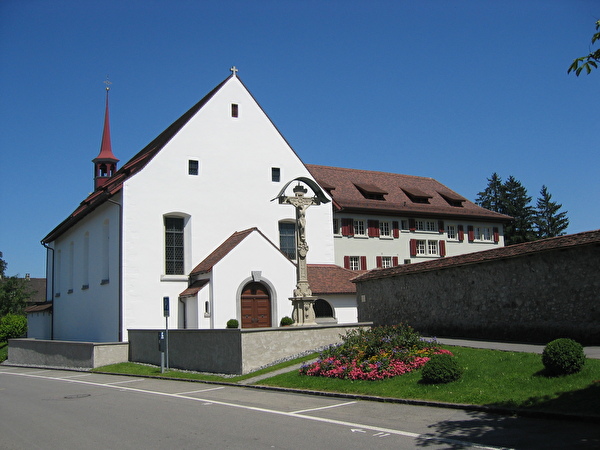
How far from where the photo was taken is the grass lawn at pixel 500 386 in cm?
1066

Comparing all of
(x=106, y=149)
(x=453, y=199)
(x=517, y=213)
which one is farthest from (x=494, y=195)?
(x=106, y=149)

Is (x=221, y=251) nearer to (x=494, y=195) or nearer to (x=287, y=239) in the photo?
(x=287, y=239)

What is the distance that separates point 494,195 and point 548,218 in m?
7.71

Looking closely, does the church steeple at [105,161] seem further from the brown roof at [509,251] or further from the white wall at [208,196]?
the brown roof at [509,251]

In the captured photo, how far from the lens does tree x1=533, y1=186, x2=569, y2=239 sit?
7650 cm

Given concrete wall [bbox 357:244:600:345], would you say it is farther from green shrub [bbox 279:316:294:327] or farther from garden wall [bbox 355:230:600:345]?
green shrub [bbox 279:316:294:327]

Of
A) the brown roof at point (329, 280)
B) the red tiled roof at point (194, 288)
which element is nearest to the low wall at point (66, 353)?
the red tiled roof at point (194, 288)

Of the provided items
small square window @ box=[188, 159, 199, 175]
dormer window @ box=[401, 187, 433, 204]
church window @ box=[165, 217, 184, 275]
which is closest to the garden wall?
church window @ box=[165, 217, 184, 275]

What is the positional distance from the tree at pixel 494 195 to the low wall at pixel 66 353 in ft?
194

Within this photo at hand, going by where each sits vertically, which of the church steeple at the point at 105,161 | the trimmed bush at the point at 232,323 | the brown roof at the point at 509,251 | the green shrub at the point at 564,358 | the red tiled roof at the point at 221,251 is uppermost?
the church steeple at the point at 105,161

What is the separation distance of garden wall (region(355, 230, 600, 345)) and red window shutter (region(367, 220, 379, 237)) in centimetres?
2079

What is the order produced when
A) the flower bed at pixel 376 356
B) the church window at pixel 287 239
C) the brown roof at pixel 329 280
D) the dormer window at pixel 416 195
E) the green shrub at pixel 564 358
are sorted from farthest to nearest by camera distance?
the dormer window at pixel 416 195 → the church window at pixel 287 239 → the brown roof at pixel 329 280 → the flower bed at pixel 376 356 → the green shrub at pixel 564 358

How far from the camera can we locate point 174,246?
103 ft

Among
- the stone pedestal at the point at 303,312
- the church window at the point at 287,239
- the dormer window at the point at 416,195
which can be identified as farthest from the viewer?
the dormer window at the point at 416,195
